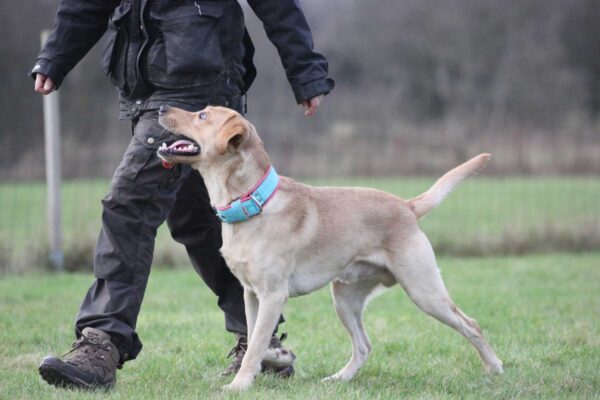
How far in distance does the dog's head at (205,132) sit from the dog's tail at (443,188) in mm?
1086

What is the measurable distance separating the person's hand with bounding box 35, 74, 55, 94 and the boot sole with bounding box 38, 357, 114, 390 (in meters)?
1.36

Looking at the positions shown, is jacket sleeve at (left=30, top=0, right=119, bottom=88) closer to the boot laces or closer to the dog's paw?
the boot laces

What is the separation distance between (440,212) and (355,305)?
1051cm

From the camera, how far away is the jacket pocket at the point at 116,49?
13.4 ft

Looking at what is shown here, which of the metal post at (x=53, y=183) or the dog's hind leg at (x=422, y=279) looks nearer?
the dog's hind leg at (x=422, y=279)

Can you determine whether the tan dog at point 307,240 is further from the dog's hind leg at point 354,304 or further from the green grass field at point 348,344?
the green grass field at point 348,344

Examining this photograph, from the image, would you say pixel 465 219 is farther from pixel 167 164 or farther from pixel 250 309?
pixel 167 164

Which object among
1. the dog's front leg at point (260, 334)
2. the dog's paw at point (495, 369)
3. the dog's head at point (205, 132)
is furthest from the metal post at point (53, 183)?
the dog's paw at point (495, 369)

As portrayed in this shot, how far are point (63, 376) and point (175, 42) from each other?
5.30ft

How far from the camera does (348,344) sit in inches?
213

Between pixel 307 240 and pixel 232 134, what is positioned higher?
pixel 232 134

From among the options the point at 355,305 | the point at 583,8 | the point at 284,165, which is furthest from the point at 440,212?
the point at 583,8

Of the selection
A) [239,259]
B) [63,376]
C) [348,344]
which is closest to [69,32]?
[239,259]

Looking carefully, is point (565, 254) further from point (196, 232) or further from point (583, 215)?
point (196, 232)
